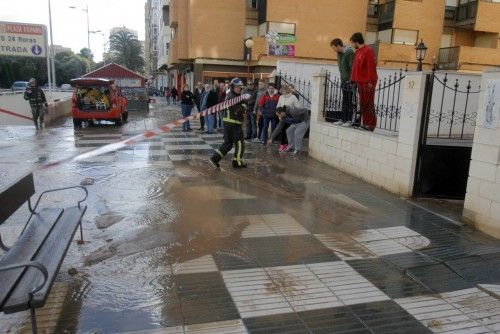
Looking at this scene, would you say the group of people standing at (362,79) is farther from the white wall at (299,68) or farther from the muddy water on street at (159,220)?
the white wall at (299,68)

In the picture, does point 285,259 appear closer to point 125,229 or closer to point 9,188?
point 125,229

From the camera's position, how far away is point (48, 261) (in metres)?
3.40

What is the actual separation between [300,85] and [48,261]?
11811mm

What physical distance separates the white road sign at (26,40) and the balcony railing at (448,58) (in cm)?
2491

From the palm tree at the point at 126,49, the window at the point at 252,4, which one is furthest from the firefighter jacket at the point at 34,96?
the palm tree at the point at 126,49

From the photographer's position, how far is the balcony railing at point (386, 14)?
29.5 m

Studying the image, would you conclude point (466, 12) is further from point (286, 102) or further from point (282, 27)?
point (286, 102)

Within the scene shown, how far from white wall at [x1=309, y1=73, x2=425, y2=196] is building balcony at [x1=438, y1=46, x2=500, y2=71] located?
22.5 m

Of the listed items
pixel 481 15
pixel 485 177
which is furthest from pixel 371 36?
pixel 485 177

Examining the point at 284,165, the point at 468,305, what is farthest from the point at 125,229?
the point at 284,165

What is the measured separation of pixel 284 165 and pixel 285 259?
207 inches

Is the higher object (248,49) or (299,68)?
(248,49)

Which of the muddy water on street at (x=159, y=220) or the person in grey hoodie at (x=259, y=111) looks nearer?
the muddy water on street at (x=159, y=220)

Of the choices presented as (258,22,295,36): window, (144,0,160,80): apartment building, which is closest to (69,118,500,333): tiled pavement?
(258,22,295,36): window
